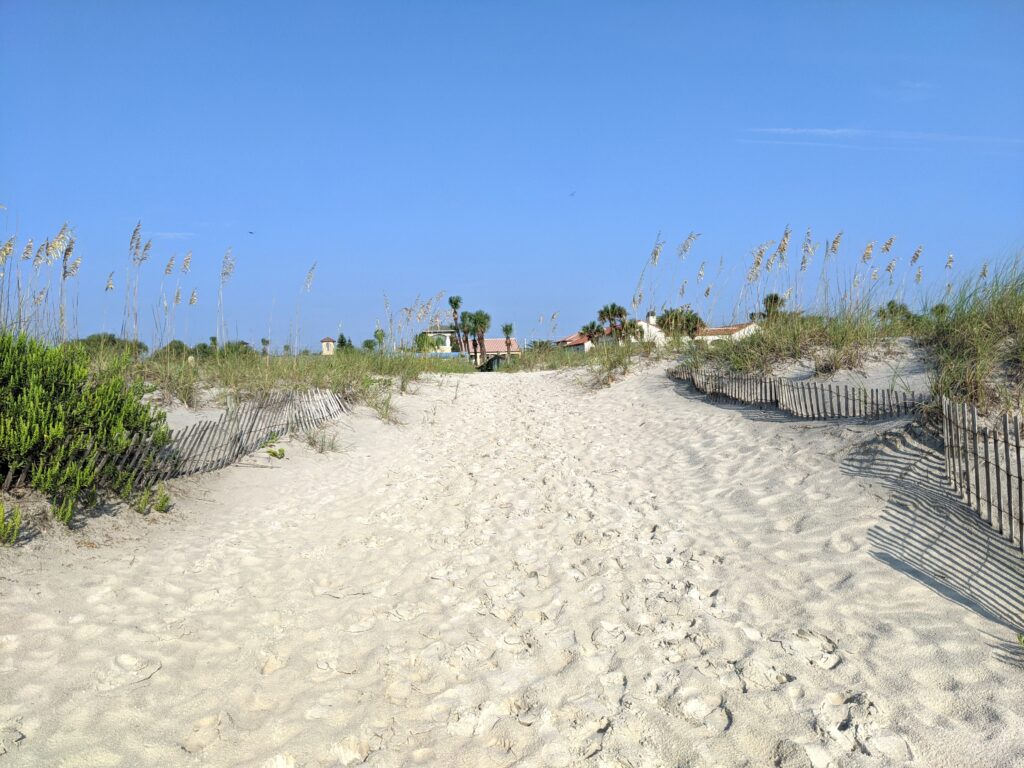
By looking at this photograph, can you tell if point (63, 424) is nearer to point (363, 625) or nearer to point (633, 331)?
point (363, 625)

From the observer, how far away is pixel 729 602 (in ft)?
13.3

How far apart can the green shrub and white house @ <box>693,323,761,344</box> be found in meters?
10.1

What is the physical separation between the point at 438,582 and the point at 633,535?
68.5 inches

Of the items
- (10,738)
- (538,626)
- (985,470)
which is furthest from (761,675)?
(10,738)

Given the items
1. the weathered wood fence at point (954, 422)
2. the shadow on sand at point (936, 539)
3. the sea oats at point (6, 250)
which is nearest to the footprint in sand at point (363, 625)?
the shadow on sand at point (936, 539)

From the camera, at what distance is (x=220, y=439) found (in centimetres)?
704

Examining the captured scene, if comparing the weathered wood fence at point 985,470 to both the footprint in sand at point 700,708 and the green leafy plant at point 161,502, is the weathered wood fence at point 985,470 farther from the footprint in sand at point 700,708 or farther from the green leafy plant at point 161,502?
the green leafy plant at point 161,502

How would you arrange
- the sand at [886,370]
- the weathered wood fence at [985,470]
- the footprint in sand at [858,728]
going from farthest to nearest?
the sand at [886,370] → the weathered wood fence at [985,470] → the footprint in sand at [858,728]

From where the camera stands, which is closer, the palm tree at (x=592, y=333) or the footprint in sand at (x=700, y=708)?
the footprint in sand at (x=700, y=708)

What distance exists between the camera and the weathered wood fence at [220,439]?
5.70m

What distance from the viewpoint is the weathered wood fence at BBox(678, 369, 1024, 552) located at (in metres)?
4.22

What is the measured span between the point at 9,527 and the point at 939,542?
6.31 m

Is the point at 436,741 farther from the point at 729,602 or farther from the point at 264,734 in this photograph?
the point at 729,602

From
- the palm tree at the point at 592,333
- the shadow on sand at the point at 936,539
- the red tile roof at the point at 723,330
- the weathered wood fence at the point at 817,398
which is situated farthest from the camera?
the palm tree at the point at 592,333
